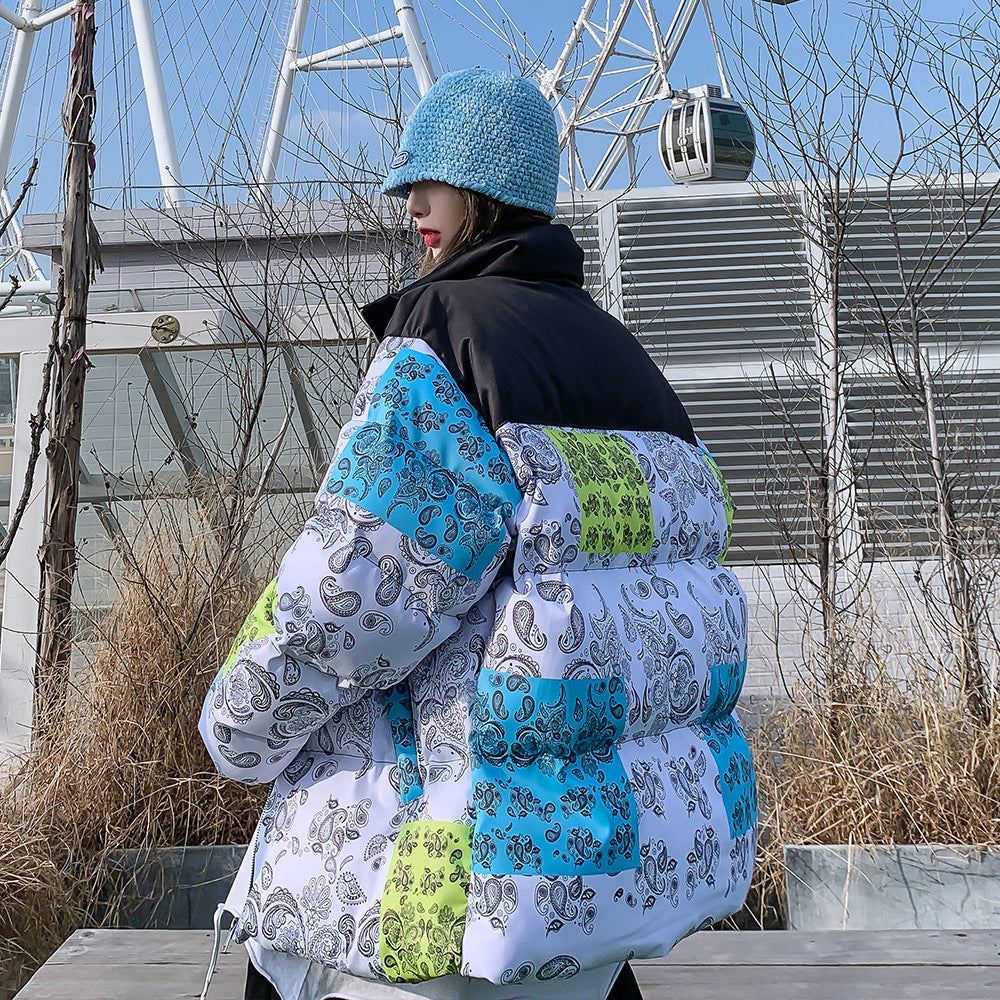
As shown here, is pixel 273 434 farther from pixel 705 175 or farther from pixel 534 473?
pixel 534 473

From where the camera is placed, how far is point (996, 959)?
6.08 feet

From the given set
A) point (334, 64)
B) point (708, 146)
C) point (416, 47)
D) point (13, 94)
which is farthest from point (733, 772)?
point (13, 94)

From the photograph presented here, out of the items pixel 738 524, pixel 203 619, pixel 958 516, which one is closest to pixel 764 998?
pixel 203 619

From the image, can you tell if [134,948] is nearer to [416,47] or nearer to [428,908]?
[428,908]

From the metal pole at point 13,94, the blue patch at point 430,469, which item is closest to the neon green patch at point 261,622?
the blue patch at point 430,469

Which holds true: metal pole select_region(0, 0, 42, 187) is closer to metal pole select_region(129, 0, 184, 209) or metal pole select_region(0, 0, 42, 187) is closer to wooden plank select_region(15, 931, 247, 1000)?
metal pole select_region(129, 0, 184, 209)

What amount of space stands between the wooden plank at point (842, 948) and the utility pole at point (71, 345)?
186 centimetres

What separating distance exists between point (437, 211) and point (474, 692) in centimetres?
50

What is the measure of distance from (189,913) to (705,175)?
4754 mm

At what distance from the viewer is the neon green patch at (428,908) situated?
902 mm

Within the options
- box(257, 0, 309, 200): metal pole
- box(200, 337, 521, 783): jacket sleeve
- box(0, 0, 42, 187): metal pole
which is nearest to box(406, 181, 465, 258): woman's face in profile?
box(200, 337, 521, 783): jacket sleeve

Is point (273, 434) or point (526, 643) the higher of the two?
point (273, 434)

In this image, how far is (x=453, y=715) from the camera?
0.95 meters

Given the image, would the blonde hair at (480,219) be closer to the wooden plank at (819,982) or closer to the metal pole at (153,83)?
the wooden plank at (819,982)
